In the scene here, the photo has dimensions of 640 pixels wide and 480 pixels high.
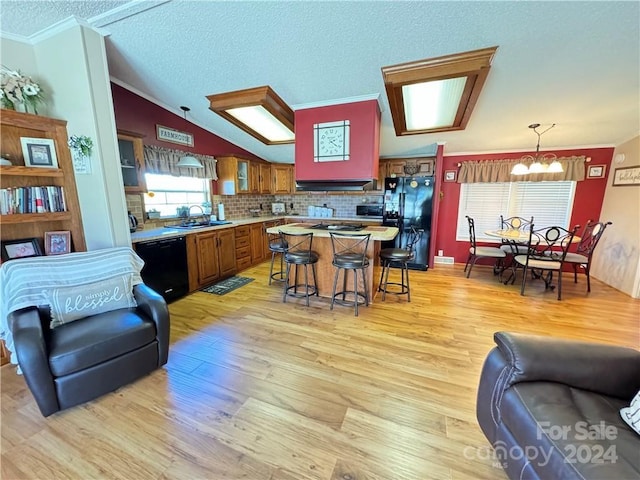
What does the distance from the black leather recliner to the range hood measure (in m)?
2.24

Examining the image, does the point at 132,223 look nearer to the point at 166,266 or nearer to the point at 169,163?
the point at 166,266

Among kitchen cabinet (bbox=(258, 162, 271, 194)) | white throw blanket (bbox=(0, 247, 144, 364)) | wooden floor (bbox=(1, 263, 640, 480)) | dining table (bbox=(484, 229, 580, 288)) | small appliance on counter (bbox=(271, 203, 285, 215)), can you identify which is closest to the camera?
wooden floor (bbox=(1, 263, 640, 480))

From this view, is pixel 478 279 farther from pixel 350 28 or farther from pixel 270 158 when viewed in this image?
pixel 270 158

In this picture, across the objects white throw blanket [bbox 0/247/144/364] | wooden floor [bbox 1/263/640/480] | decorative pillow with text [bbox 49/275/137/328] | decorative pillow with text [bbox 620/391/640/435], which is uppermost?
white throw blanket [bbox 0/247/144/364]

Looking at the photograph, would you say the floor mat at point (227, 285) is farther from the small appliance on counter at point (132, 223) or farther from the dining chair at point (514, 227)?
the dining chair at point (514, 227)

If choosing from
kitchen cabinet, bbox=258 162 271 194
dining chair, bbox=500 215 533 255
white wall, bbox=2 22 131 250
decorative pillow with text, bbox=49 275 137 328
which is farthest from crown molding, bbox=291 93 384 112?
dining chair, bbox=500 215 533 255

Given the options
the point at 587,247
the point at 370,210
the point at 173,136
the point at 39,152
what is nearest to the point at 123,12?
the point at 39,152

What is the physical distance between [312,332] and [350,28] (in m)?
2.77

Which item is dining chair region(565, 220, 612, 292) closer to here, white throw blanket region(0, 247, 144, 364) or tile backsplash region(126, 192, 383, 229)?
tile backsplash region(126, 192, 383, 229)

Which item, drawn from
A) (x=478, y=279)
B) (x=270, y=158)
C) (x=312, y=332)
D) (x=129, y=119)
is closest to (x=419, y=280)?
(x=478, y=279)

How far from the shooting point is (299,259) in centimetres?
314

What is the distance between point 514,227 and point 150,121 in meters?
6.08

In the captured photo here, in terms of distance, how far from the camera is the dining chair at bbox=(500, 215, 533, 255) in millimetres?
4230

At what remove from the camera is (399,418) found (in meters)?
1.62
